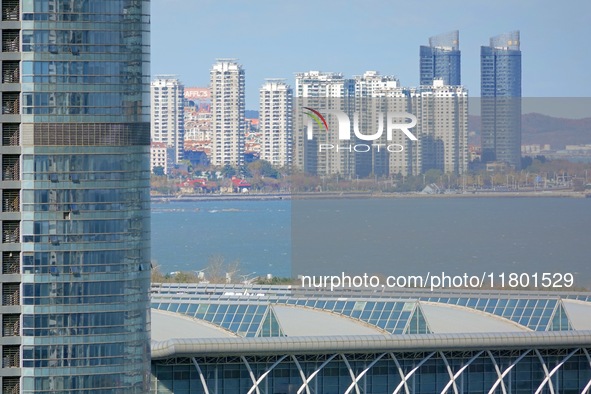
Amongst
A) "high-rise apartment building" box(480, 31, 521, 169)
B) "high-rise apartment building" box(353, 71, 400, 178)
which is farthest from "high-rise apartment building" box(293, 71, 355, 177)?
"high-rise apartment building" box(480, 31, 521, 169)

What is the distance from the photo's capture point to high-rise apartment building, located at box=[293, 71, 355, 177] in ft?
470

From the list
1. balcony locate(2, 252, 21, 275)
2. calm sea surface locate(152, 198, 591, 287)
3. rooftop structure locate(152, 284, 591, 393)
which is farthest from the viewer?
calm sea surface locate(152, 198, 591, 287)

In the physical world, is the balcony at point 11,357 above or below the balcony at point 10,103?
below

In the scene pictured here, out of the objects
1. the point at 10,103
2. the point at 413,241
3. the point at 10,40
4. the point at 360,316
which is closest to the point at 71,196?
the point at 10,103

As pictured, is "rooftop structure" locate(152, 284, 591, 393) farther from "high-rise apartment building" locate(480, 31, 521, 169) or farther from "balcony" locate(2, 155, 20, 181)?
"high-rise apartment building" locate(480, 31, 521, 169)

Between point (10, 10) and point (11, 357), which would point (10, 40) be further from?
point (11, 357)

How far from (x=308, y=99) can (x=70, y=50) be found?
412ft

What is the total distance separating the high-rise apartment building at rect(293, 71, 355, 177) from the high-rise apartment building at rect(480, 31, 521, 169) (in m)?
12.1

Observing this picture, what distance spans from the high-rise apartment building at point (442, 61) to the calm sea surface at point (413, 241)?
14.8m

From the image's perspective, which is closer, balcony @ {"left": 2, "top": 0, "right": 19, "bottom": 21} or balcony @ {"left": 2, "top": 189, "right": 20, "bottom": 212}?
balcony @ {"left": 2, "top": 0, "right": 19, "bottom": 21}

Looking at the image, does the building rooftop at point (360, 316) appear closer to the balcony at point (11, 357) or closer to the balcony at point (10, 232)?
the balcony at point (11, 357)

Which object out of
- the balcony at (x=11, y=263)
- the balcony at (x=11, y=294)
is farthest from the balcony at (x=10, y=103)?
the balcony at (x=11, y=294)

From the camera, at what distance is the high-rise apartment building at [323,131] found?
470ft

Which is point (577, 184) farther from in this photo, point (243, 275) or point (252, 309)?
point (252, 309)
